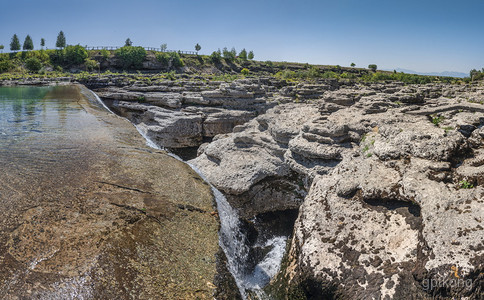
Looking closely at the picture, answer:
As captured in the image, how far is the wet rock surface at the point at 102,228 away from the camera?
6137mm

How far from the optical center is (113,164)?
12852 millimetres

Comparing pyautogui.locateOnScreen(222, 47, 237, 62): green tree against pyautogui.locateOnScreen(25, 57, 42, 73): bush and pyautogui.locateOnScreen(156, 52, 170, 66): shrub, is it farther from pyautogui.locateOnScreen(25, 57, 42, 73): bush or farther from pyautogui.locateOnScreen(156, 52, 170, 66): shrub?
pyautogui.locateOnScreen(25, 57, 42, 73): bush

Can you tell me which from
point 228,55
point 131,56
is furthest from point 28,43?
point 228,55

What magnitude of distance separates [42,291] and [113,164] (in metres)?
7.74

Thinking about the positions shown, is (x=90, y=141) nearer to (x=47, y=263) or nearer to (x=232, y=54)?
(x=47, y=263)

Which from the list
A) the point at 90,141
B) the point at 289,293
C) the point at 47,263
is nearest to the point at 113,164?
the point at 90,141

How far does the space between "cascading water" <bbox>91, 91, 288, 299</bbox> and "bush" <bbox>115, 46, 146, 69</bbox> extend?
106 m

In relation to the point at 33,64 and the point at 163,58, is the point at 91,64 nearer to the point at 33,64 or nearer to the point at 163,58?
the point at 33,64

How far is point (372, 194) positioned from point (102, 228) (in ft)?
24.8

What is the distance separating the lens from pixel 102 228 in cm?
784

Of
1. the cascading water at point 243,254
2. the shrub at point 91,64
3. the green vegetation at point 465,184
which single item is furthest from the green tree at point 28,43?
the green vegetation at point 465,184

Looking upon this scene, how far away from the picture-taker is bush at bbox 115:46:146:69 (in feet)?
341

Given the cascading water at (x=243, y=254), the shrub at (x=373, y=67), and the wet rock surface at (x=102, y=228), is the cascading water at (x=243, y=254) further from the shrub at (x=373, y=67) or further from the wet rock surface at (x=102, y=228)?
the shrub at (x=373, y=67)

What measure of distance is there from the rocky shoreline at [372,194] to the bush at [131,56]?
335ft
